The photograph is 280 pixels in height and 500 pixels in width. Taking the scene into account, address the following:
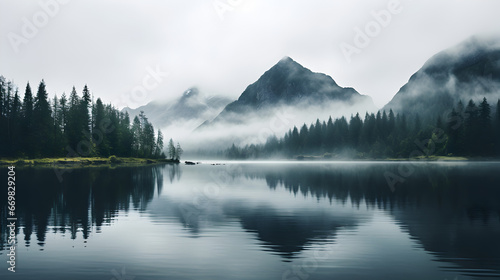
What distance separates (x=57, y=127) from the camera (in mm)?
144500

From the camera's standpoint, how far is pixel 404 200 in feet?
135

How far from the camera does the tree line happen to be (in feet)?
431

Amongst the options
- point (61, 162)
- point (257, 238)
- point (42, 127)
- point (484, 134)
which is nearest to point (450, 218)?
point (257, 238)

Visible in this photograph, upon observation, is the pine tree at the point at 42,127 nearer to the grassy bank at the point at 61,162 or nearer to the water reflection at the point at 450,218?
the grassy bank at the point at 61,162

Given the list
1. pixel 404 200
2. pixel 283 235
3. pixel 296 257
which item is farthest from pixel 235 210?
pixel 404 200

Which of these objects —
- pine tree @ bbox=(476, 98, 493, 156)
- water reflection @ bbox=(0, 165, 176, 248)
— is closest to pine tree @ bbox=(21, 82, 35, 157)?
water reflection @ bbox=(0, 165, 176, 248)

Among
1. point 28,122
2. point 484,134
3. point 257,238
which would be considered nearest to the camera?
point 257,238

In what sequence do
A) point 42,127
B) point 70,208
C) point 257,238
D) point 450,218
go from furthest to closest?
point 42,127, point 70,208, point 450,218, point 257,238

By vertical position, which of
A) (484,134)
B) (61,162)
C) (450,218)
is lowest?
(450,218)

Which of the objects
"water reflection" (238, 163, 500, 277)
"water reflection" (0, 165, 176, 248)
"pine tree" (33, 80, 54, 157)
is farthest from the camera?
"pine tree" (33, 80, 54, 157)

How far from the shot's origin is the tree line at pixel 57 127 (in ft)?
431

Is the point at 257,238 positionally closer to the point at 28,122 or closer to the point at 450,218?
the point at 450,218

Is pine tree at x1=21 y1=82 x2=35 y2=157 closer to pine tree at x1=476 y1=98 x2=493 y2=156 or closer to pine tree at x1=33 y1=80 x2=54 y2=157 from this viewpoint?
pine tree at x1=33 y1=80 x2=54 y2=157

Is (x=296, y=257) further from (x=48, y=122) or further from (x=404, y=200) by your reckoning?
(x=48, y=122)
